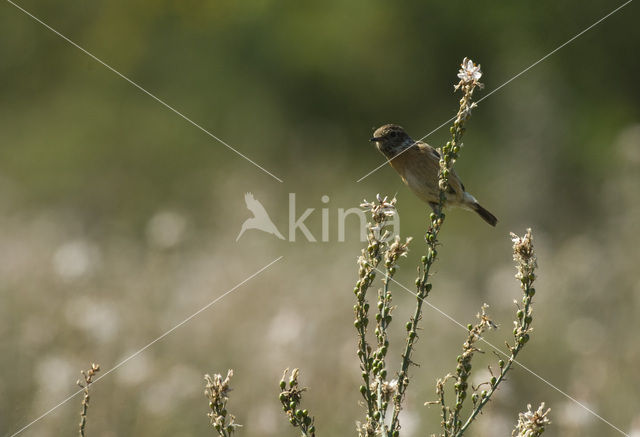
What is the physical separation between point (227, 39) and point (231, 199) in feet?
42.0

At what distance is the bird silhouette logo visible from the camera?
9.49m

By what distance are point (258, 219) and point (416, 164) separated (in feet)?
14.8

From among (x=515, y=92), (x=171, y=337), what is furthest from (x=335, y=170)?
(x=171, y=337)

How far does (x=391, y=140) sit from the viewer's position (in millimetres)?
5773

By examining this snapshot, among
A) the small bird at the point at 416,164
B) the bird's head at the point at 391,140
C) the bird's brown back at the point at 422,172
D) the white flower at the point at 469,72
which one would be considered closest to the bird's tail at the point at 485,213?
the small bird at the point at 416,164

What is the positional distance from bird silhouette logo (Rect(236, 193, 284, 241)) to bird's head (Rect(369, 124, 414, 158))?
12.4ft

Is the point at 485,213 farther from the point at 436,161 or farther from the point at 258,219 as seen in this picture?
the point at 258,219

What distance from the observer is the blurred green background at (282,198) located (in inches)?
217

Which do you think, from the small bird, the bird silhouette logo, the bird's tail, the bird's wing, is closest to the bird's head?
the small bird

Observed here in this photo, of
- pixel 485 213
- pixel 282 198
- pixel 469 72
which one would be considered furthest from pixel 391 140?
pixel 282 198

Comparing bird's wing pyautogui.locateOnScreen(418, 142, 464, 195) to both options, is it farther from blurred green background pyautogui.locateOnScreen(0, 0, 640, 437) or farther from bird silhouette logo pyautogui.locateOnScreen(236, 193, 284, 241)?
bird silhouette logo pyautogui.locateOnScreen(236, 193, 284, 241)

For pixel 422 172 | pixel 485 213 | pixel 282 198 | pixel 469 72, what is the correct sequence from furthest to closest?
pixel 282 198 < pixel 485 213 < pixel 422 172 < pixel 469 72

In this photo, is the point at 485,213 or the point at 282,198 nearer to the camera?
the point at 485,213

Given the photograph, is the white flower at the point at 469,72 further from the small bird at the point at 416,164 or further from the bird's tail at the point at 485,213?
the bird's tail at the point at 485,213
